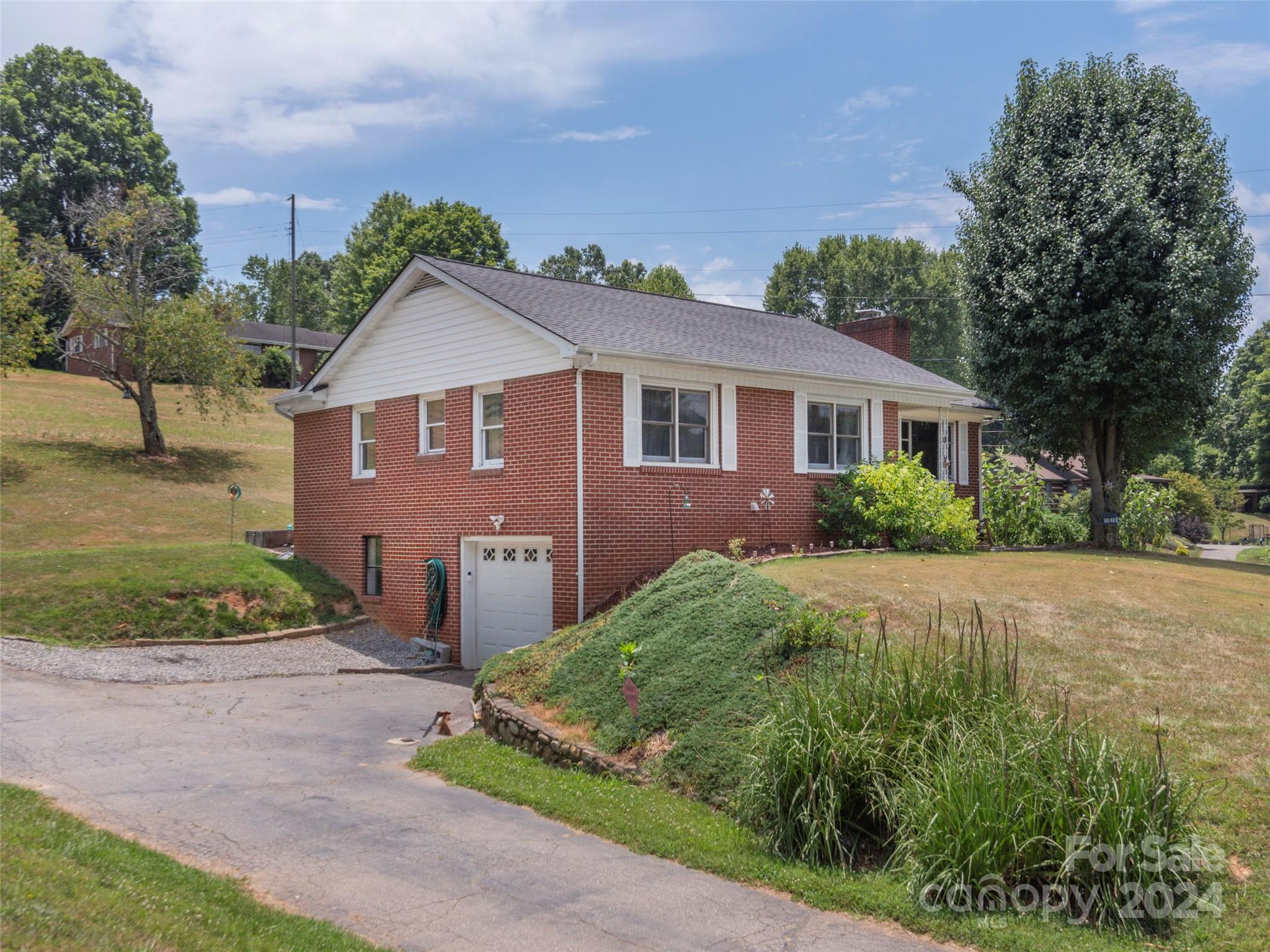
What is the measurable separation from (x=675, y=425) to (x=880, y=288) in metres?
52.2

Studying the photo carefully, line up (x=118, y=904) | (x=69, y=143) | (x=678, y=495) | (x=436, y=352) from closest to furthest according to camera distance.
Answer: (x=118, y=904) < (x=678, y=495) < (x=436, y=352) < (x=69, y=143)

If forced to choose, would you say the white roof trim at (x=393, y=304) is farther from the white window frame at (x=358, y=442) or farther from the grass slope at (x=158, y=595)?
the grass slope at (x=158, y=595)

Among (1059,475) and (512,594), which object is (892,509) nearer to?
(512,594)

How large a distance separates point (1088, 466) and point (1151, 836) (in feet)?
64.5

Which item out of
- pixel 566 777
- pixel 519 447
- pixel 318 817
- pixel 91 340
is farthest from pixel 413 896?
pixel 91 340

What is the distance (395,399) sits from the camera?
2078 cm

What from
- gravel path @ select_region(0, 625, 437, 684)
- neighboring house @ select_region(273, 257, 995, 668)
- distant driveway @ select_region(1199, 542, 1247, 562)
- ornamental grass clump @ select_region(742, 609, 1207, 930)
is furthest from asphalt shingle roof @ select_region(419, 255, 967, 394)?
distant driveway @ select_region(1199, 542, 1247, 562)

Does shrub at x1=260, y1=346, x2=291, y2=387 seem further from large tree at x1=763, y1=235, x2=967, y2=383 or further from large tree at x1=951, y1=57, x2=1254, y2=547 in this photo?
large tree at x1=951, y1=57, x2=1254, y2=547

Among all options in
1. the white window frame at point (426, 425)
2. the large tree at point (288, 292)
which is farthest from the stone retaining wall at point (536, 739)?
the large tree at point (288, 292)

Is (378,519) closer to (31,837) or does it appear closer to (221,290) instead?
(31,837)

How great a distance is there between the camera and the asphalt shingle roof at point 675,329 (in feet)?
56.9

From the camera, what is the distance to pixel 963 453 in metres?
25.6

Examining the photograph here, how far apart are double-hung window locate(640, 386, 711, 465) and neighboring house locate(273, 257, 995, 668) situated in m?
0.03

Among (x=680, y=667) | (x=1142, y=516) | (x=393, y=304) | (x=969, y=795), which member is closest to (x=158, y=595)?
(x=393, y=304)
